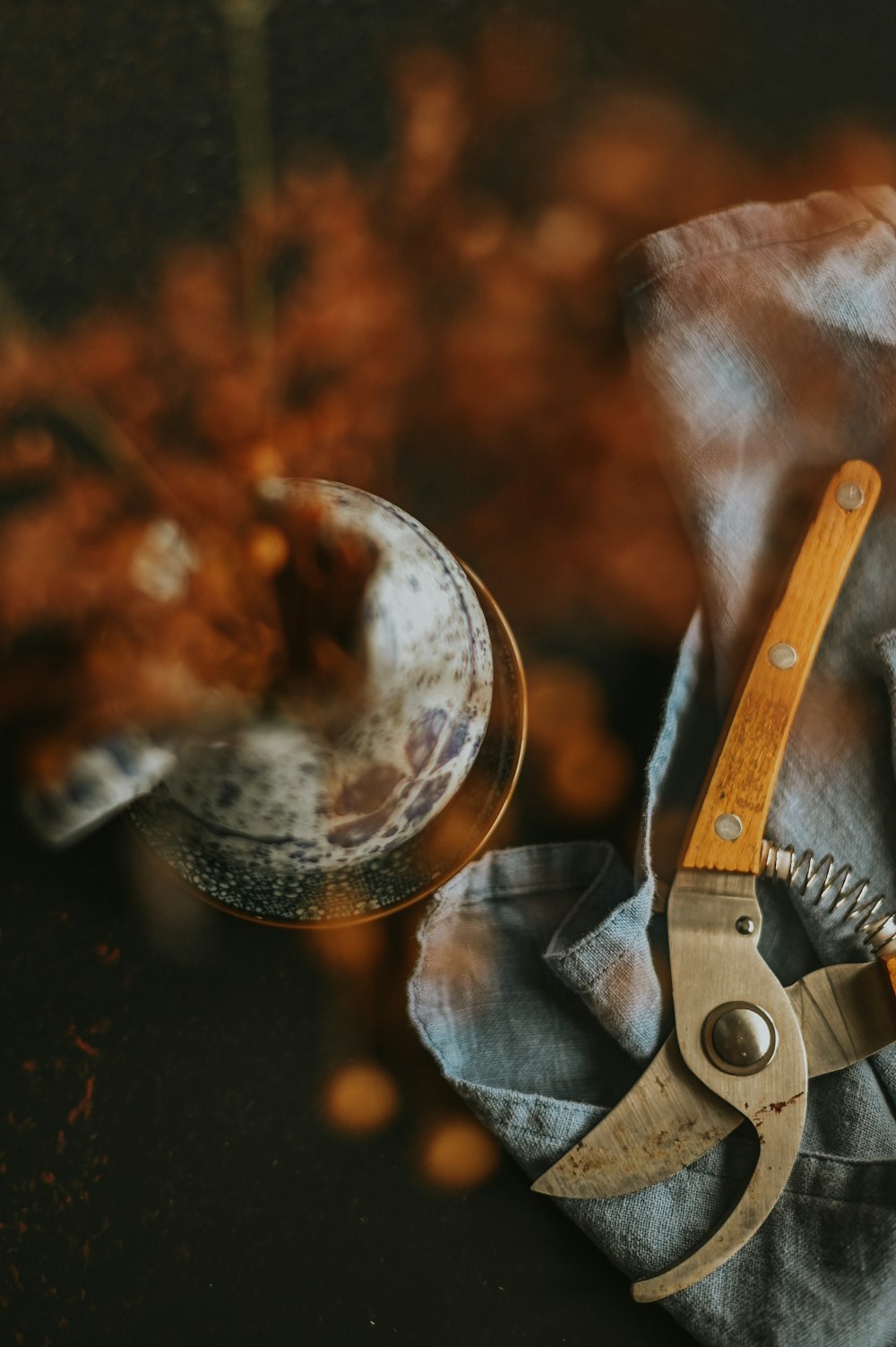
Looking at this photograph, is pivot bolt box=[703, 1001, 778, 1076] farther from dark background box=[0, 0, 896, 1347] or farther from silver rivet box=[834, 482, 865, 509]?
silver rivet box=[834, 482, 865, 509]

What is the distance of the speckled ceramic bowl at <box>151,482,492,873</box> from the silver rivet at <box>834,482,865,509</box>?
20cm

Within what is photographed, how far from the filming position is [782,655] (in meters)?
0.57

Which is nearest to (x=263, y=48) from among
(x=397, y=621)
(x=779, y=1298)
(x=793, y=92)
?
(x=793, y=92)

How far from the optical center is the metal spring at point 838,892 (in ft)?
1.82

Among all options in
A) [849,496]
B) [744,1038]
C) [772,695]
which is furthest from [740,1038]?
[849,496]

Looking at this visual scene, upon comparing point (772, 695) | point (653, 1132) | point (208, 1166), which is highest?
point (772, 695)

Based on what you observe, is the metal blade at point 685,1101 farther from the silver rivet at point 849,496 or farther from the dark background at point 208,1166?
the silver rivet at point 849,496

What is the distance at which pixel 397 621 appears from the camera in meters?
0.43

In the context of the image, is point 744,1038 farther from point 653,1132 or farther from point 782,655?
point 782,655

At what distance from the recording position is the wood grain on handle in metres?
0.55

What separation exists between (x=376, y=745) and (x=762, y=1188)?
0.27 m

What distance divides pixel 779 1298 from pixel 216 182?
0.61m

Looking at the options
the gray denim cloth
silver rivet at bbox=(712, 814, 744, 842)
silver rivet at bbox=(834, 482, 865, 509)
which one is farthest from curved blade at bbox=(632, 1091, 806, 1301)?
silver rivet at bbox=(834, 482, 865, 509)

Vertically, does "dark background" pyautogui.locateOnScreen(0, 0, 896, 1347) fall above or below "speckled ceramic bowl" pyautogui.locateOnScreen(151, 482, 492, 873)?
below
